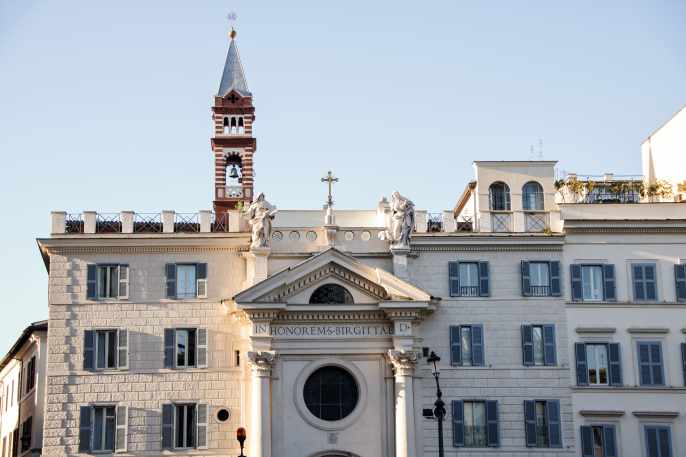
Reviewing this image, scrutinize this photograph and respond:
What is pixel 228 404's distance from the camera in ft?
187

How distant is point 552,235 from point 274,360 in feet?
47.0

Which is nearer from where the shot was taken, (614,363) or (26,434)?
(614,363)

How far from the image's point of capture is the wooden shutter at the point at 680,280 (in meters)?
58.8

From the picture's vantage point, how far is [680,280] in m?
59.1

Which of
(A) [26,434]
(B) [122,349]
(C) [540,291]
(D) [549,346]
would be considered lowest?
(A) [26,434]

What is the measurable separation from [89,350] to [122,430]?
396cm

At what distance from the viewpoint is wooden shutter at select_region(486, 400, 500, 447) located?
57031 millimetres

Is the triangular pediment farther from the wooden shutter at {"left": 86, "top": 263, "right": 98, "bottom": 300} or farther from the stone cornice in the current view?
the wooden shutter at {"left": 86, "top": 263, "right": 98, "bottom": 300}

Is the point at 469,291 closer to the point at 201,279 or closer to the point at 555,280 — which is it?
the point at 555,280

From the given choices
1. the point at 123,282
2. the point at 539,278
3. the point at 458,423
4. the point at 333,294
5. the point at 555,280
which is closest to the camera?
the point at 458,423

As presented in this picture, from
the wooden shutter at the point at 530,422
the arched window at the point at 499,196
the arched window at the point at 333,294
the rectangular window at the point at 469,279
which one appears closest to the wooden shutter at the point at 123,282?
the arched window at the point at 333,294

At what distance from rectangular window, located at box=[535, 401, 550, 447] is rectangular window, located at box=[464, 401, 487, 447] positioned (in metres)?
2.42

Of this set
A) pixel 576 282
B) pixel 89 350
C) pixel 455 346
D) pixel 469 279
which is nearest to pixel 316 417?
pixel 455 346

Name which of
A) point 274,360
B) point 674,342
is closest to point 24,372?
point 274,360
